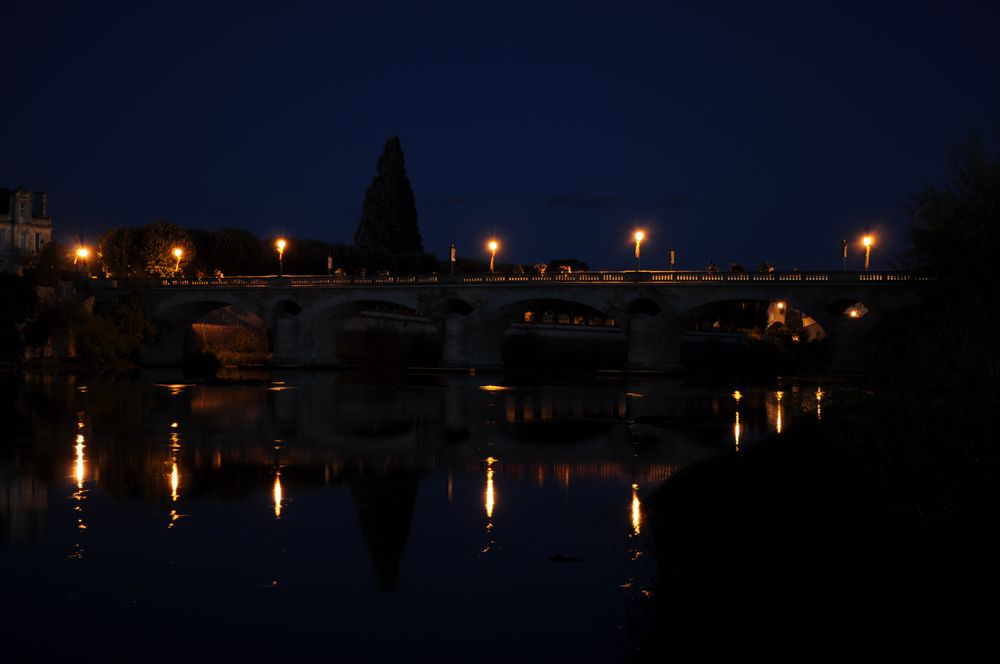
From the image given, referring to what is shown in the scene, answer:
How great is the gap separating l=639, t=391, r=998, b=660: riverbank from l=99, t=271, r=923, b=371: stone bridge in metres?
41.1

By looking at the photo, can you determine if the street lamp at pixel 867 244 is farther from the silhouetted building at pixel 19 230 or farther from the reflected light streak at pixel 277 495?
the silhouetted building at pixel 19 230

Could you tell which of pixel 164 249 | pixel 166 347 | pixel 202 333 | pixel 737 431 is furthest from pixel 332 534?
pixel 164 249

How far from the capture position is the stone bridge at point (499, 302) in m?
56.9

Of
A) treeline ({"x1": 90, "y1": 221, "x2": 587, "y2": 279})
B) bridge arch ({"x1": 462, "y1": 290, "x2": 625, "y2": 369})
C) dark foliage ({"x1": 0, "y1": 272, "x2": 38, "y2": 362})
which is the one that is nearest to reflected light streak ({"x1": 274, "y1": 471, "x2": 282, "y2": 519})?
dark foliage ({"x1": 0, "y1": 272, "x2": 38, "y2": 362})

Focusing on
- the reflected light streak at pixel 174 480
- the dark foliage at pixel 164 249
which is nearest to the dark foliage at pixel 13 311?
the dark foliage at pixel 164 249

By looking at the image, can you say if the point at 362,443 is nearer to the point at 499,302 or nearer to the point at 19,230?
the point at 499,302

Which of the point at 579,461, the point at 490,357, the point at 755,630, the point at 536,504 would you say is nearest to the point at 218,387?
the point at 490,357

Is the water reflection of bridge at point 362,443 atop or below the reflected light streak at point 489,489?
atop

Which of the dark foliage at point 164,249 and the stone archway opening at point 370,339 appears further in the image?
the dark foliage at point 164,249

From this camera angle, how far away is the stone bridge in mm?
56906

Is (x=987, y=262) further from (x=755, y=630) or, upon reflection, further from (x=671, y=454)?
(x=755, y=630)

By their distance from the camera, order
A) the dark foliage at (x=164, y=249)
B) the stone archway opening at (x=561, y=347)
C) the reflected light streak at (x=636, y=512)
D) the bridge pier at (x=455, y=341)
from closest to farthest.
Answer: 1. the reflected light streak at (x=636, y=512)
2. the bridge pier at (x=455, y=341)
3. the stone archway opening at (x=561, y=347)
4. the dark foliage at (x=164, y=249)

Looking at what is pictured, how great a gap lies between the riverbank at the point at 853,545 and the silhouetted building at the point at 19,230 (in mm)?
102557

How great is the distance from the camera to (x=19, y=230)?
106 metres
